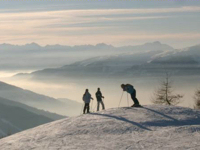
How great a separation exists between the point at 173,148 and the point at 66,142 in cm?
687

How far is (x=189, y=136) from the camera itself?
86.1ft

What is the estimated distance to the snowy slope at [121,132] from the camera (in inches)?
975

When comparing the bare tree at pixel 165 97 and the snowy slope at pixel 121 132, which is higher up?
the bare tree at pixel 165 97

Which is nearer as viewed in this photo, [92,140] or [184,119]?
[92,140]

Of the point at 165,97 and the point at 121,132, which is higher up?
the point at 165,97

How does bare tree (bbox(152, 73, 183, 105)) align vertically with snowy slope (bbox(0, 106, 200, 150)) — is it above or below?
above

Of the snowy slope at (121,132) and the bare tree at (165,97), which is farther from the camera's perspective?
the bare tree at (165,97)

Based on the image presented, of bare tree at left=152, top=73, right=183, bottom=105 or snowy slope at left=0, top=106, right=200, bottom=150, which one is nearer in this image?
snowy slope at left=0, top=106, right=200, bottom=150

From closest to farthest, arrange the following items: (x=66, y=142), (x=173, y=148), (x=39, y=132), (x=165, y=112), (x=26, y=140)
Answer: (x=173, y=148), (x=66, y=142), (x=26, y=140), (x=39, y=132), (x=165, y=112)

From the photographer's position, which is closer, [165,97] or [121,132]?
[121,132]

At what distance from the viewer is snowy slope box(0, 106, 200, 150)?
2477 centimetres

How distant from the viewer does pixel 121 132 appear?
91.4ft

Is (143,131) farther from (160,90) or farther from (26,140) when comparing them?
(160,90)

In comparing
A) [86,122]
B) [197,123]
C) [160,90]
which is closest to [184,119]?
[197,123]
